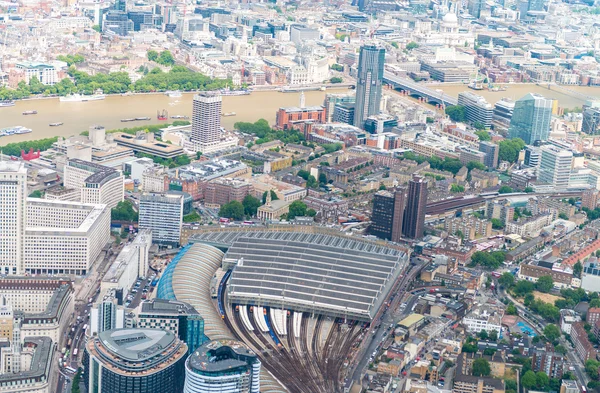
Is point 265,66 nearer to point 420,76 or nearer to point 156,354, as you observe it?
point 420,76

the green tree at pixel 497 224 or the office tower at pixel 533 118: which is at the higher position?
the office tower at pixel 533 118

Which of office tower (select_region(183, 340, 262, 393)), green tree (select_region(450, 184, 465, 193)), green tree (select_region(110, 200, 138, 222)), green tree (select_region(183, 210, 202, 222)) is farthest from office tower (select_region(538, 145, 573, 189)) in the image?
office tower (select_region(183, 340, 262, 393))

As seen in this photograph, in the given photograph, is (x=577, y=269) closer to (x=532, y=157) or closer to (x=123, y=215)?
(x=532, y=157)

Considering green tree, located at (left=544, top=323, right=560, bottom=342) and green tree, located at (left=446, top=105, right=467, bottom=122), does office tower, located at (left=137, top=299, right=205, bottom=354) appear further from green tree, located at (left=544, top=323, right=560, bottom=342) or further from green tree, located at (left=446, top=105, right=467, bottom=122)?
green tree, located at (left=446, top=105, right=467, bottom=122)

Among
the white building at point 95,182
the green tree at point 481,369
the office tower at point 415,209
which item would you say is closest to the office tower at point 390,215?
the office tower at point 415,209

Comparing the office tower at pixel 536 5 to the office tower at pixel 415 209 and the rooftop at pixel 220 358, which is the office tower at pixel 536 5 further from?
the rooftop at pixel 220 358

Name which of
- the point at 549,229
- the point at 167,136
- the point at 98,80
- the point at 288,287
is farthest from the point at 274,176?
the point at 98,80

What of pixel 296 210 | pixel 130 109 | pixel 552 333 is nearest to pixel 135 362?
pixel 552 333
